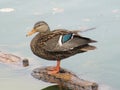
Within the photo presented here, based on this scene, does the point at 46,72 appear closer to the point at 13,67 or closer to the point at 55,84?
the point at 55,84

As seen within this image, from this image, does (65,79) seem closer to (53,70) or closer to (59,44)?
(53,70)

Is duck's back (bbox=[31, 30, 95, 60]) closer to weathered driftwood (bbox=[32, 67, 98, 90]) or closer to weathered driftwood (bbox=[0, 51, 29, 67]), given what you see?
weathered driftwood (bbox=[32, 67, 98, 90])

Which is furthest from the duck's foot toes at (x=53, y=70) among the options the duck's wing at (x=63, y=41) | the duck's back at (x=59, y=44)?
the duck's wing at (x=63, y=41)

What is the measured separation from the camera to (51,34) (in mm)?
7051

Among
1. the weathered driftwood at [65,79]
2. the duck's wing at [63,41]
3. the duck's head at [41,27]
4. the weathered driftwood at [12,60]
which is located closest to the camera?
the weathered driftwood at [65,79]

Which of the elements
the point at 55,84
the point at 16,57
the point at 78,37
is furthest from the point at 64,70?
the point at 16,57

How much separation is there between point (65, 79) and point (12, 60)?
5.27ft

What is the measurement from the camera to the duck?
681cm

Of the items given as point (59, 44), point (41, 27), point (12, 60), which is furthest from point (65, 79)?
point (12, 60)

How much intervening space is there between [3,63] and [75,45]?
80.4 inches

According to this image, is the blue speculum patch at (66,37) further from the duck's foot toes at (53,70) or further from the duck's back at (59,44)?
the duck's foot toes at (53,70)

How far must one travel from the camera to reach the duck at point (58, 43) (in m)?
6.81

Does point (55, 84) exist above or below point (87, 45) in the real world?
below

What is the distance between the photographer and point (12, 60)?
8211 millimetres
